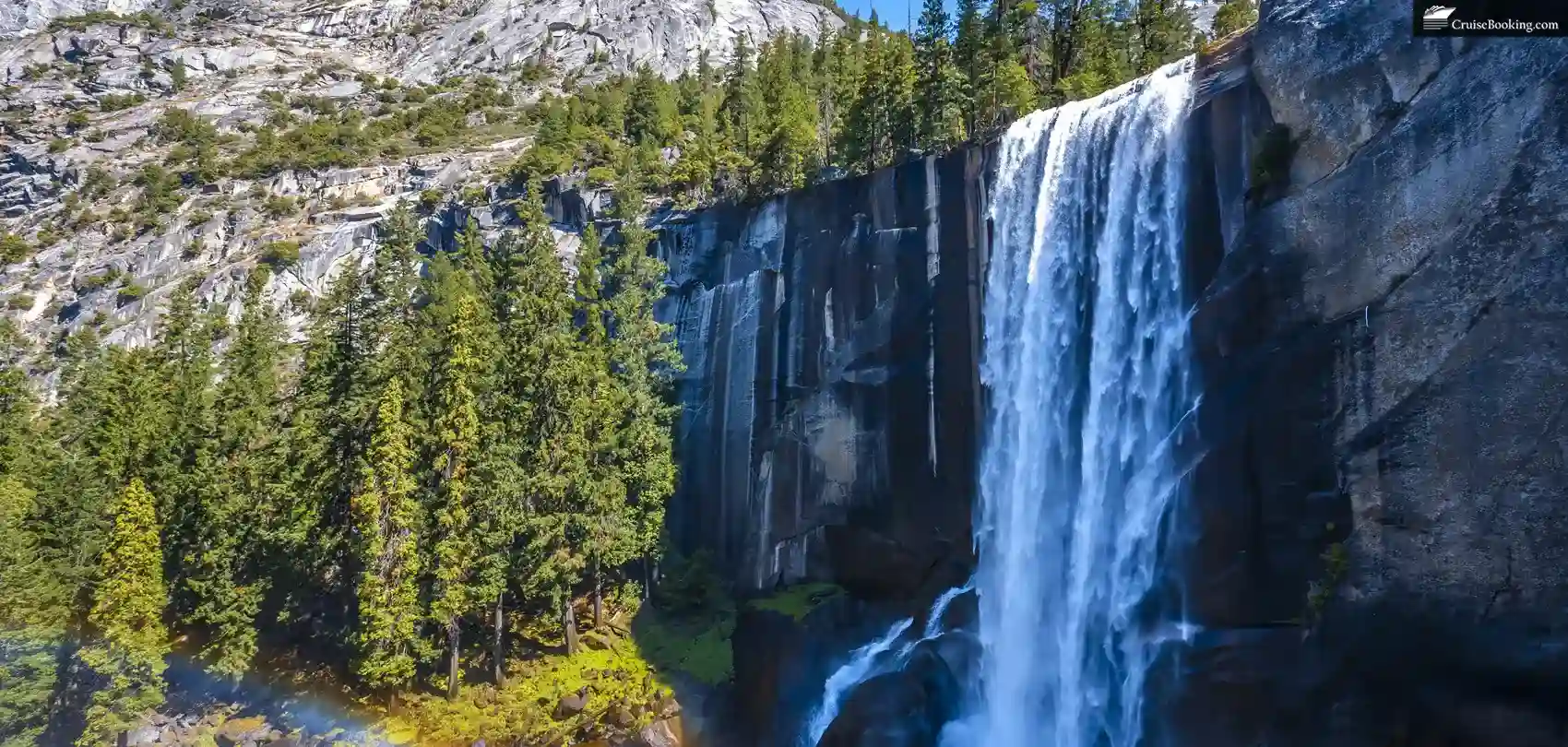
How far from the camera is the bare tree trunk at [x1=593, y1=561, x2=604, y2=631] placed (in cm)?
3234

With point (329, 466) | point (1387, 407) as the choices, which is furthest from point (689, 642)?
point (1387, 407)

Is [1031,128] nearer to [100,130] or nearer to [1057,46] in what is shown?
[1057,46]

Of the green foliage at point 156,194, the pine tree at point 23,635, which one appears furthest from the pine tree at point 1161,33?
the green foliage at point 156,194

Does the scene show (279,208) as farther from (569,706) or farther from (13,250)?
(569,706)

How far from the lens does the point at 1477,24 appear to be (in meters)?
17.5

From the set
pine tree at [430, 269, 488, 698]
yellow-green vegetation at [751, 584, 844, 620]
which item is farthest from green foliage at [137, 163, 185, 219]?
yellow-green vegetation at [751, 584, 844, 620]

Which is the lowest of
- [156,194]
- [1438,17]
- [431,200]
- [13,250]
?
[1438,17]

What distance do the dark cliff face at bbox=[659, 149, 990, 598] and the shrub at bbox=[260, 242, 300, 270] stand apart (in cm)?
3836

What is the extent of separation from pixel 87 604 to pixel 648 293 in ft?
76.9

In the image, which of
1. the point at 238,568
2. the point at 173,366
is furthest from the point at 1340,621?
the point at 173,366

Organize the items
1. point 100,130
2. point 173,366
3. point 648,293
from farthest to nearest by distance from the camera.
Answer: point 100,130
point 173,366
point 648,293

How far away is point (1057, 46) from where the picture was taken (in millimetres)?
39938

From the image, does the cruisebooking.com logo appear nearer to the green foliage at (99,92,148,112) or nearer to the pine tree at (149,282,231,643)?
the pine tree at (149,282,231,643)

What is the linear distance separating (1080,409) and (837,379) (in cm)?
989
